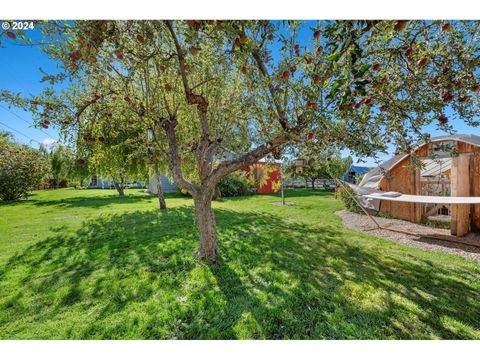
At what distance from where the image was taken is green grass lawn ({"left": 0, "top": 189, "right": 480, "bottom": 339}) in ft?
7.73

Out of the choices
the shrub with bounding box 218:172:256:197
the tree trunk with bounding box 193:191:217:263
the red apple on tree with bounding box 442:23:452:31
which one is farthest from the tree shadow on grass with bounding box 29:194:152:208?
the red apple on tree with bounding box 442:23:452:31

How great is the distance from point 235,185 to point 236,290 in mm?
15424

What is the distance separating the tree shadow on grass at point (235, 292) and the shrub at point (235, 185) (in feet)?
41.4

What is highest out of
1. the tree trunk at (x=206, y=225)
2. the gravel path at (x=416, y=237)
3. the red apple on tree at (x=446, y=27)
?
the red apple on tree at (x=446, y=27)

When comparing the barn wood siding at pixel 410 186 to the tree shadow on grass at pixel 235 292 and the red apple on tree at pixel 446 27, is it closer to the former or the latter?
the tree shadow on grass at pixel 235 292

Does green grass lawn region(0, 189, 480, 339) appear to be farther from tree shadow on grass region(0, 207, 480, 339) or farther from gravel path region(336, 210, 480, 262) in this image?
gravel path region(336, 210, 480, 262)

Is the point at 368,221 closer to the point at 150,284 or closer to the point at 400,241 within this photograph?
the point at 400,241

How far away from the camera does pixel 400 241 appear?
593 centimetres

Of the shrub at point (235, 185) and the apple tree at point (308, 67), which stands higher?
the apple tree at point (308, 67)

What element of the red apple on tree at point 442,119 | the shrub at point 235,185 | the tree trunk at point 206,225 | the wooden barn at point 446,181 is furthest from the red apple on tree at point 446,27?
the shrub at point 235,185

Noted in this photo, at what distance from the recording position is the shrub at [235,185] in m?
18.1

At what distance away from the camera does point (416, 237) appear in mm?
6309

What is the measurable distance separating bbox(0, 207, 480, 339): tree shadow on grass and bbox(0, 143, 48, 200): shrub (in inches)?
578
